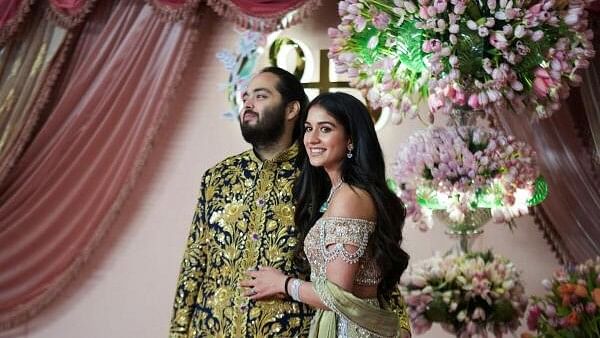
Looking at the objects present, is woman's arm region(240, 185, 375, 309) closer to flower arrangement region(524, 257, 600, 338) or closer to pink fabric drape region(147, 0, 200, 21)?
flower arrangement region(524, 257, 600, 338)

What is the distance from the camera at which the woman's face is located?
6.98 feet

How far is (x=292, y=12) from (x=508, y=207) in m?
1.22

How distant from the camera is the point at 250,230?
2.34m

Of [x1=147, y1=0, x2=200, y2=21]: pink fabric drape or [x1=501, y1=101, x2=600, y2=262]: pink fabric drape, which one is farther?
[x1=147, y1=0, x2=200, y2=21]: pink fabric drape

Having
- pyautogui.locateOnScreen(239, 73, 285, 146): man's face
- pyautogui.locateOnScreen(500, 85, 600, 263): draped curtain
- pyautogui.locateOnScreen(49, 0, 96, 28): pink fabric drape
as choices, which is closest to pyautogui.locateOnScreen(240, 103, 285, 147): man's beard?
pyautogui.locateOnScreen(239, 73, 285, 146): man's face

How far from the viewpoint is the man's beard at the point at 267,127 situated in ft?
7.75

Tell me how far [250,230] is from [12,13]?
191cm

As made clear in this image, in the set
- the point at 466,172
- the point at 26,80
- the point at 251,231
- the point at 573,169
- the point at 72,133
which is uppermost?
the point at 26,80

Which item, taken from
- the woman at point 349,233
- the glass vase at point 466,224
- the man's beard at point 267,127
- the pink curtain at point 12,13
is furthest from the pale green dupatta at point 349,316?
the pink curtain at point 12,13

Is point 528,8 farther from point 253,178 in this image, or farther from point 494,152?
point 253,178

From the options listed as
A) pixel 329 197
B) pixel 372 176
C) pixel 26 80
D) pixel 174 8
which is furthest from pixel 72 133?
pixel 372 176

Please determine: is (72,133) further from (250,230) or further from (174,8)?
(250,230)

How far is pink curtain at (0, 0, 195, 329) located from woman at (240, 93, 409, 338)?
178cm

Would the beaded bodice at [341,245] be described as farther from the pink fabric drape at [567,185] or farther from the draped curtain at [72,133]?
the draped curtain at [72,133]
